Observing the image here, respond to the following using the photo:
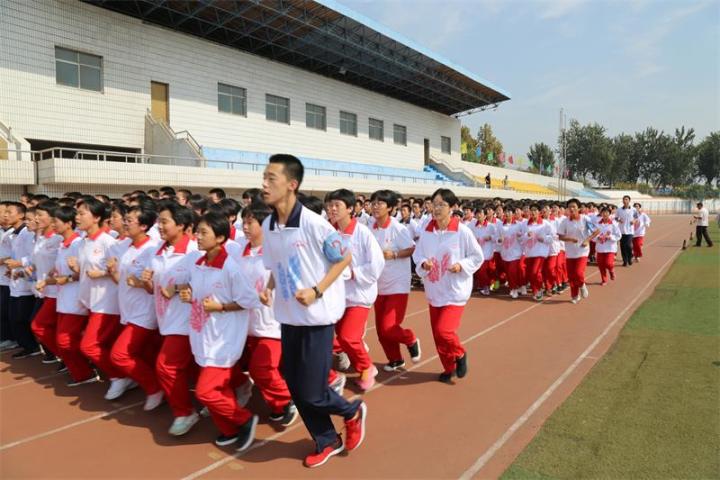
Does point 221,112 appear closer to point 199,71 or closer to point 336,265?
point 199,71

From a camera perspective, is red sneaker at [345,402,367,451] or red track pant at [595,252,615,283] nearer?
red sneaker at [345,402,367,451]

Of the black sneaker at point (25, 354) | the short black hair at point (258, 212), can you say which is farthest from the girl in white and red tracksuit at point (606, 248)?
the black sneaker at point (25, 354)

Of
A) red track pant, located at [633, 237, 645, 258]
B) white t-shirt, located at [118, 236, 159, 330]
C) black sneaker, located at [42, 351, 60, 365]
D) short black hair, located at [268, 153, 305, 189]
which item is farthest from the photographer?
red track pant, located at [633, 237, 645, 258]

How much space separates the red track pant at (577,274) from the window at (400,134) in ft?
74.0

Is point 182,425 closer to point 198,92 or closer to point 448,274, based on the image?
point 448,274

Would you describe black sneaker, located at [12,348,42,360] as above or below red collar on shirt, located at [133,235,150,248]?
below

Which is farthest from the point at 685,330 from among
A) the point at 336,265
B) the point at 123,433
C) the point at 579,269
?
the point at 123,433

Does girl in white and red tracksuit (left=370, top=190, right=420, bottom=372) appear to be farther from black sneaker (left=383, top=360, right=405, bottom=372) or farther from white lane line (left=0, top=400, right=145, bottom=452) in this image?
white lane line (left=0, top=400, right=145, bottom=452)

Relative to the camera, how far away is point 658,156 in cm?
6894

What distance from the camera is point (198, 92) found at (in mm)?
19281

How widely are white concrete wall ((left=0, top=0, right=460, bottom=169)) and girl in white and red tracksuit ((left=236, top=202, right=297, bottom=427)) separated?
1404 cm

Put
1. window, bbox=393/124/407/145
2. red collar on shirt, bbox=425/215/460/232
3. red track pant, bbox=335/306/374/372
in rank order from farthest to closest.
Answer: window, bbox=393/124/407/145 → red collar on shirt, bbox=425/215/460/232 → red track pant, bbox=335/306/374/372

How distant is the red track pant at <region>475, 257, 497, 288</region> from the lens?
10.3 meters

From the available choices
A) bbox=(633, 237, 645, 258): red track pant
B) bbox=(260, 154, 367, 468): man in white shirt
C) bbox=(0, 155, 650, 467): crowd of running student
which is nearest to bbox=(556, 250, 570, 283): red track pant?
bbox=(0, 155, 650, 467): crowd of running student
